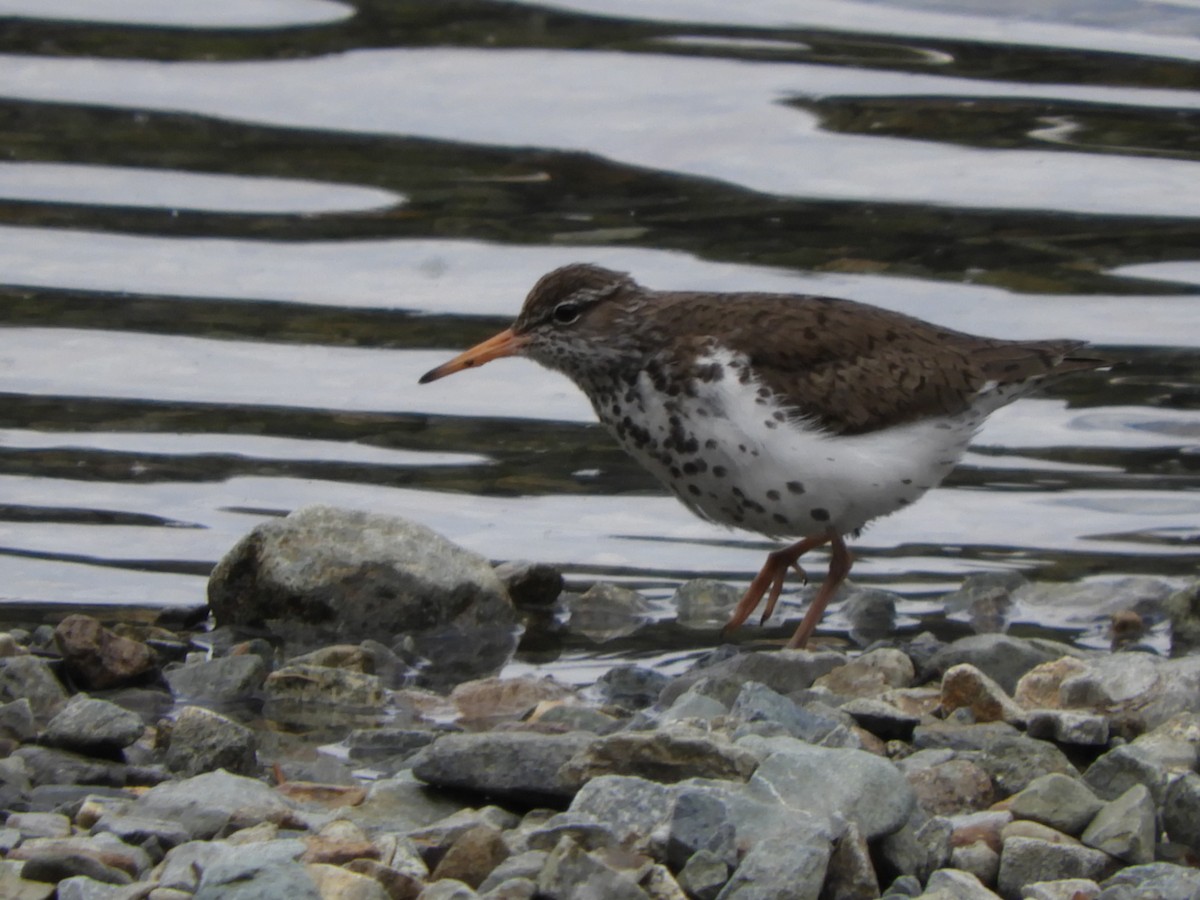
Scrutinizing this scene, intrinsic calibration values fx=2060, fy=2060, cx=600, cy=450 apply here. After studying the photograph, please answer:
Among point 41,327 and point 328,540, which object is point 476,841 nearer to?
point 328,540

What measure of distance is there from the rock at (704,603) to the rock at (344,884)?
158 inches

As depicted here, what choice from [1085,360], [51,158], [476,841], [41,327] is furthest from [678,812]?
[51,158]

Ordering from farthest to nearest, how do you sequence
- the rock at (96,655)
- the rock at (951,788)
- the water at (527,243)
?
the water at (527,243) < the rock at (96,655) < the rock at (951,788)

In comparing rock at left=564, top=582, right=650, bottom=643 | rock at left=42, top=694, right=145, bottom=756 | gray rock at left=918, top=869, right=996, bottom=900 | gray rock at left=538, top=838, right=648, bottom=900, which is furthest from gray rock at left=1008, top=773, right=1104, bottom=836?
rock at left=564, top=582, right=650, bottom=643

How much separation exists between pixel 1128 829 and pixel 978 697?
1.49m

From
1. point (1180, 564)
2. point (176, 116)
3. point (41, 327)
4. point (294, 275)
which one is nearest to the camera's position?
point (1180, 564)

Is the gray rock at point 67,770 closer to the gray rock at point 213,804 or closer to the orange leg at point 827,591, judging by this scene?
the gray rock at point 213,804

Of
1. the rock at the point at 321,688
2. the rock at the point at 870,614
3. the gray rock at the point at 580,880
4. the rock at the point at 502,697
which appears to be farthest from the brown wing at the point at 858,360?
the gray rock at the point at 580,880

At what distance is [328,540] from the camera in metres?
8.72

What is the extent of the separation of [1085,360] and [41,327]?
633cm

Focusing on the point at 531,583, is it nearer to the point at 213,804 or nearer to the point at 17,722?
the point at 17,722

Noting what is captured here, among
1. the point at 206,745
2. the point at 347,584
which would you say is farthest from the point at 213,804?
the point at 347,584

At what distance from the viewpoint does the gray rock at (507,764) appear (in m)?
6.00

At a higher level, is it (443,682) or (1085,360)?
(1085,360)
